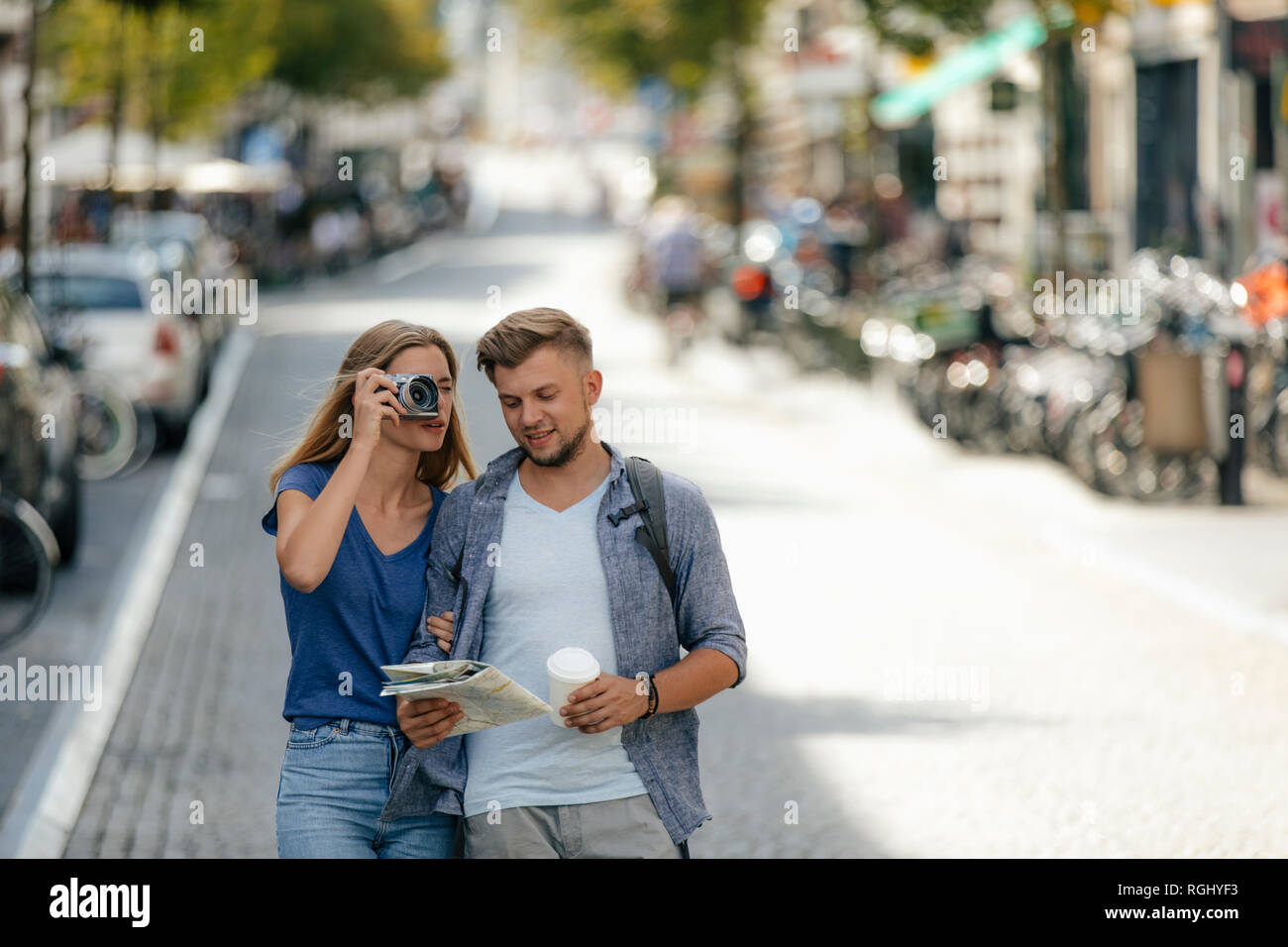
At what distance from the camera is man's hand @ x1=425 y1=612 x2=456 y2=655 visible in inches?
134

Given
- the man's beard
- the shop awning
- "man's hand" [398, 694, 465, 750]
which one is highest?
the shop awning

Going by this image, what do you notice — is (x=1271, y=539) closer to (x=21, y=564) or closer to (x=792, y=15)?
(x=21, y=564)

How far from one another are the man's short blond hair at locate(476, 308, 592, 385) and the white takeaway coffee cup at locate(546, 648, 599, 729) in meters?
0.49

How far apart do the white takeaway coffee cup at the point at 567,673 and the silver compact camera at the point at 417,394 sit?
49 cm

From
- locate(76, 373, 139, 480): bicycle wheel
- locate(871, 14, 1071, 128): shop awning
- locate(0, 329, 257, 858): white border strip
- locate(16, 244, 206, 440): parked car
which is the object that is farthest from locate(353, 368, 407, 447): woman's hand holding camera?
locate(871, 14, 1071, 128): shop awning

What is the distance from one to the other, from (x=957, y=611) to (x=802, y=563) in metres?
1.75

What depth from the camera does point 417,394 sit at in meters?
3.45

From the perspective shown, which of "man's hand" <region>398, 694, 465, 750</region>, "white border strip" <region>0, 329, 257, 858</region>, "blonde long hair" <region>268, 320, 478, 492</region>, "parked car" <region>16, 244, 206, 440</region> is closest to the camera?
"man's hand" <region>398, 694, 465, 750</region>

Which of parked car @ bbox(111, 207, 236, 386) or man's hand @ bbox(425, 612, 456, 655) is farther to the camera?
parked car @ bbox(111, 207, 236, 386)

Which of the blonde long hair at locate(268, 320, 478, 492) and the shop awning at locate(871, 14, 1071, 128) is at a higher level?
the shop awning at locate(871, 14, 1071, 128)

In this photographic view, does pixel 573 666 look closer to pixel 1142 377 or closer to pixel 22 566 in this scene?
pixel 22 566

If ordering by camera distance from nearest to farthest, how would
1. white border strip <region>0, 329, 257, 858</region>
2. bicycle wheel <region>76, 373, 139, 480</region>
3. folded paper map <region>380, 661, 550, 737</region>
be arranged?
1. folded paper map <region>380, 661, 550, 737</region>
2. white border strip <region>0, 329, 257, 858</region>
3. bicycle wheel <region>76, 373, 139, 480</region>

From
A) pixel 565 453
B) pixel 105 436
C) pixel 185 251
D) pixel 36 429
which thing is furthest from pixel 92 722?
pixel 185 251

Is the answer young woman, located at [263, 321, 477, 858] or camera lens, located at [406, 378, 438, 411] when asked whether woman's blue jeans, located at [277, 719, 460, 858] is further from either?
camera lens, located at [406, 378, 438, 411]
